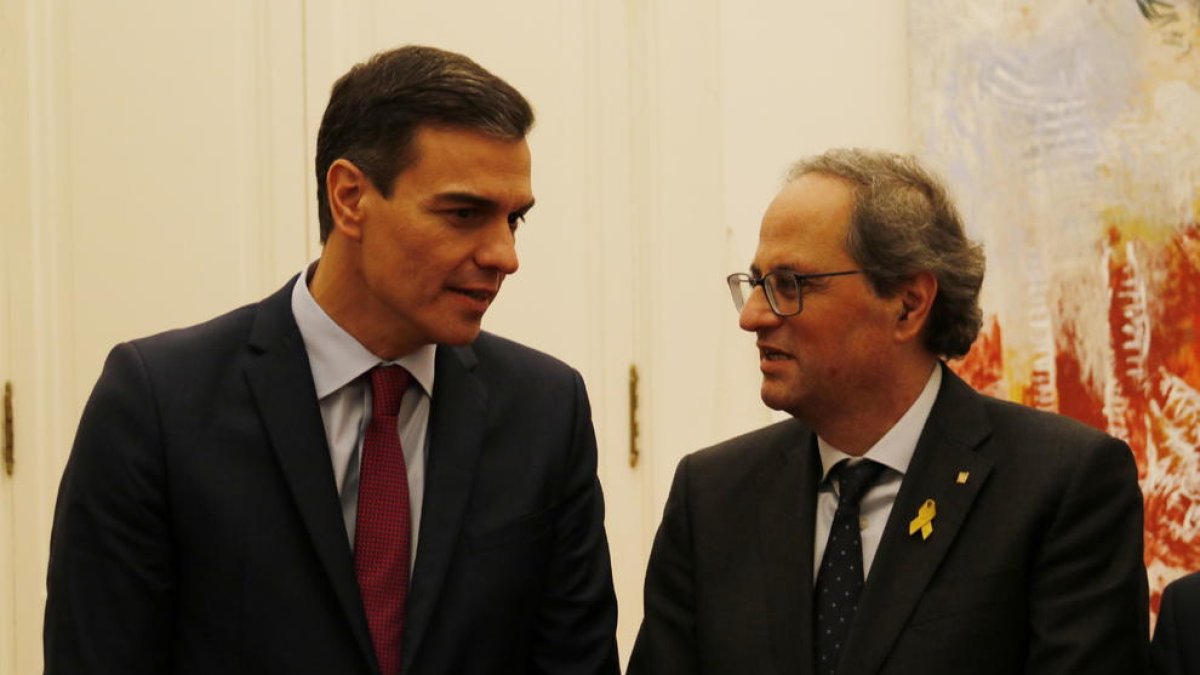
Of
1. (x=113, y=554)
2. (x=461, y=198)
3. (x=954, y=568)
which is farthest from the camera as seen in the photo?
(x=954, y=568)

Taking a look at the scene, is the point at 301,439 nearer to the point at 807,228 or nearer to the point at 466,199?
the point at 466,199

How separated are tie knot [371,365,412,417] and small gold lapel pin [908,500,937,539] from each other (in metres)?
0.77

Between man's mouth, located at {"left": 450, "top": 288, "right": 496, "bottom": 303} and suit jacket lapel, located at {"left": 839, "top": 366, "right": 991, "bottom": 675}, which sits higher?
man's mouth, located at {"left": 450, "top": 288, "right": 496, "bottom": 303}

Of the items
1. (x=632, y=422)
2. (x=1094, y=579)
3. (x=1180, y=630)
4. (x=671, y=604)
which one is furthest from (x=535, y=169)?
(x=1180, y=630)

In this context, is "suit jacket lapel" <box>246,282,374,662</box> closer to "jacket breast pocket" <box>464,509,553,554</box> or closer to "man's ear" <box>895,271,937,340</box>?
"jacket breast pocket" <box>464,509,553,554</box>

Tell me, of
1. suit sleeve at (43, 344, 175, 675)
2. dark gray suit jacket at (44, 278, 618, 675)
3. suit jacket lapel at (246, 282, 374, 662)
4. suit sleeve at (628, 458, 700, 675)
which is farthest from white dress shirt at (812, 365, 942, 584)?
suit sleeve at (43, 344, 175, 675)

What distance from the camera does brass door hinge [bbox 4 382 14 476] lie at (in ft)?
11.8

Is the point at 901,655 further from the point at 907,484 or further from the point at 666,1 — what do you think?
the point at 666,1

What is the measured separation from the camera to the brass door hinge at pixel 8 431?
11.8 ft

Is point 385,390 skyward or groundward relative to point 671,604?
skyward

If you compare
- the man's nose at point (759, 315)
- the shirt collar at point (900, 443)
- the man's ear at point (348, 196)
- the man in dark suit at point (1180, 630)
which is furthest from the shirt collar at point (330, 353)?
the man in dark suit at point (1180, 630)

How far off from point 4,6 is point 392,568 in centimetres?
209

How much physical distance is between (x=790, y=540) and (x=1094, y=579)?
45 cm

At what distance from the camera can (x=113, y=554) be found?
2.08 m
